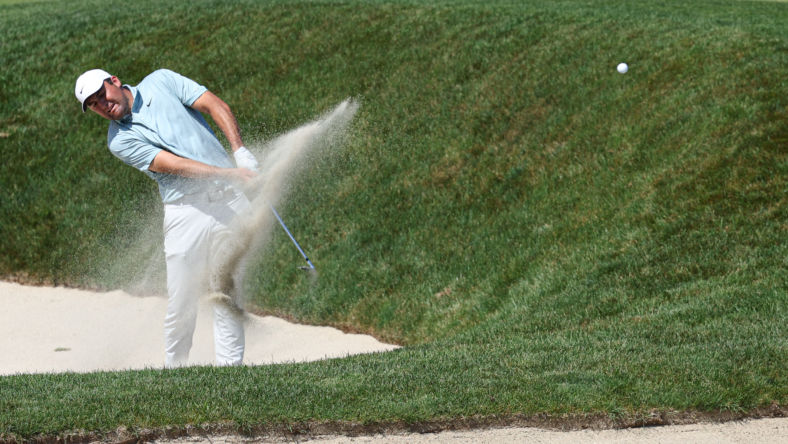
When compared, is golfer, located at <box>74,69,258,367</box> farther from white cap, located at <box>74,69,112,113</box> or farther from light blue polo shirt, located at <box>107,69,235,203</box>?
white cap, located at <box>74,69,112,113</box>

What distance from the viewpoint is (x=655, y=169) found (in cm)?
870

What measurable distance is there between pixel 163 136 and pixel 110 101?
1.55 ft

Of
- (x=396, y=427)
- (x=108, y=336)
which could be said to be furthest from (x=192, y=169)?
(x=108, y=336)

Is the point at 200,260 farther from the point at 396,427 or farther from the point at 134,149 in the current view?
the point at 396,427

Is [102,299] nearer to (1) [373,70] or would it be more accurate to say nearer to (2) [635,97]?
(1) [373,70]

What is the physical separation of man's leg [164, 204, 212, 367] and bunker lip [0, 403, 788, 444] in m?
2.09

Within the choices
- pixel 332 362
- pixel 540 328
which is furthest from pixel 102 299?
pixel 540 328

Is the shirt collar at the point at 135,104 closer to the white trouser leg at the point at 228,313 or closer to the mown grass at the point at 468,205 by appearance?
the white trouser leg at the point at 228,313

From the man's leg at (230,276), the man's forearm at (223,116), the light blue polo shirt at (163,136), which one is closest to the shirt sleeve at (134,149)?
the light blue polo shirt at (163,136)

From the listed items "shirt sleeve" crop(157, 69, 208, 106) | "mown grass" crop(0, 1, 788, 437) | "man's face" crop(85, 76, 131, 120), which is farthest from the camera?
"shirt sleeve" crop(157, 69, 208, 106)

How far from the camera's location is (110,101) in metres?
6.05

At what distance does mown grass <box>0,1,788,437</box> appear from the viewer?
16.3ft

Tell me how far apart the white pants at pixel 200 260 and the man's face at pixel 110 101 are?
0.81 meters

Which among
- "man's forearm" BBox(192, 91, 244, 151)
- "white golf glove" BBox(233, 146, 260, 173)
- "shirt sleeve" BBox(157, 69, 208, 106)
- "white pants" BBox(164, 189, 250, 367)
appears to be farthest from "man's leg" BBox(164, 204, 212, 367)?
"shirt sleeve" BBox(157, 69, 208, 106)
